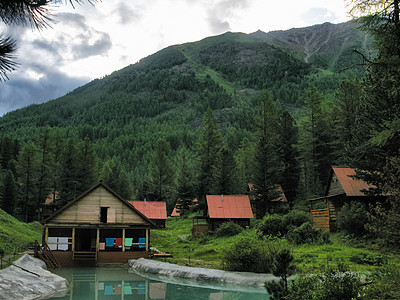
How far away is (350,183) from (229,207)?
1599 cm

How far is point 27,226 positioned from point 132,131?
443ft

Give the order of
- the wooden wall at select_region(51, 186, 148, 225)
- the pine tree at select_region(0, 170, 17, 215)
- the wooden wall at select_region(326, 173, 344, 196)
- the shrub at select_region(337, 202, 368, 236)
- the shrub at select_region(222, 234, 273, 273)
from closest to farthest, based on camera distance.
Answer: the shrub at select_region(222, 234, 273, 273) → the shrub at select_region(337, 202, 368, 236) → the wooden wall at select_region(51, 186, 148, 225) → the wooden wall at select_region(326, 173, 344, 196) → the pine tree at select_region(0, 170, 17, 215)

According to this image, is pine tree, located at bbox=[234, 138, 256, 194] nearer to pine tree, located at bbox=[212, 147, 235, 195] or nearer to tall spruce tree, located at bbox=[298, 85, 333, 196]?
pine tree, located at bbox=[212, 147, 235, 195]

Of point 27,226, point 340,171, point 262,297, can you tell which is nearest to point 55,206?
point 27,226

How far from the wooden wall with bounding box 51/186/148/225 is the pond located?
6.47m

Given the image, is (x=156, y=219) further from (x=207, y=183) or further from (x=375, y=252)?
(x=375, y=252)

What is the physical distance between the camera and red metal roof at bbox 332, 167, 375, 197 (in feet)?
98.6

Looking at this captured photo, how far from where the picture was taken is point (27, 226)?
45188mm

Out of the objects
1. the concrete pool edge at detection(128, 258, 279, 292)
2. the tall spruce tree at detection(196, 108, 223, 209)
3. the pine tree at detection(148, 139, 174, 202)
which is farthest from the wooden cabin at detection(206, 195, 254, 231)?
the pine tree at detection(148, 139, 174, 202)

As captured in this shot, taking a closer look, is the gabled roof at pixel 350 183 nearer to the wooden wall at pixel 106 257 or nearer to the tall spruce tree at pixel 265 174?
the tall spruce tree at pixel 265 174

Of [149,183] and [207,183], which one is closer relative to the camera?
[207,183]

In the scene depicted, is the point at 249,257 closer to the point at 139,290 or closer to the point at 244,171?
the point at 139,290

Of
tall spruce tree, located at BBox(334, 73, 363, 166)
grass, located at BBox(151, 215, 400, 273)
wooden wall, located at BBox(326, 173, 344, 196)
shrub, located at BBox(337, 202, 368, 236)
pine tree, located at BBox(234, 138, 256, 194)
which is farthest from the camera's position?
pine tree, located at BBox(234, 138, 256, 194)

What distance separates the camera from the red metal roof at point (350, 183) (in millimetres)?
30062
